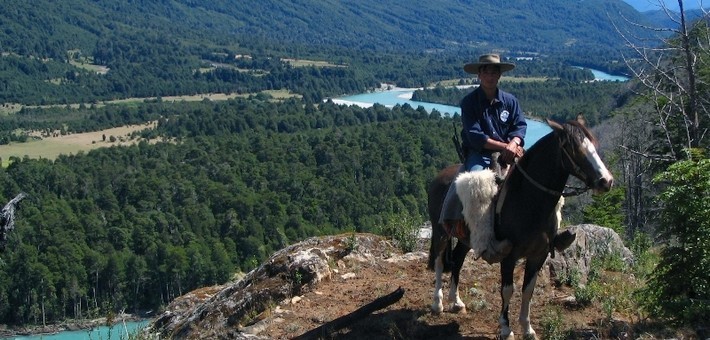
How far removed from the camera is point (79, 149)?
295 ft

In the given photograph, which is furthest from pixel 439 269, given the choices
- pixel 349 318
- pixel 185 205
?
pixel 185 205

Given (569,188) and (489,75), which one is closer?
(569,188)

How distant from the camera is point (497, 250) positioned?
6250 mm

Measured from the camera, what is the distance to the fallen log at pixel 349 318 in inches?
282

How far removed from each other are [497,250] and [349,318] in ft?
5.72

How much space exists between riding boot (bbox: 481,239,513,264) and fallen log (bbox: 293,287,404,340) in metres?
1.26

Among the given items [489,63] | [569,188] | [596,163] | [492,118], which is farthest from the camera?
[492,118]

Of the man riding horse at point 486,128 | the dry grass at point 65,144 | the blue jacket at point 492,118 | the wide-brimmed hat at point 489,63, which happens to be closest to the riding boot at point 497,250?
the man riding horse at point 486,128

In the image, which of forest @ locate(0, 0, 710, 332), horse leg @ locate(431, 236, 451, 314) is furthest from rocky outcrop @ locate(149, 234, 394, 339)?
forest @ locate(0, 0, 710, 332)

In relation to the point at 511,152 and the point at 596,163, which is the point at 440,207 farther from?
the point at 596,163

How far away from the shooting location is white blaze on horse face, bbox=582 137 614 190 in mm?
5473

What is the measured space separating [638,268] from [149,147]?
3070 inches

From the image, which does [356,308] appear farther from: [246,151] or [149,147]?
[149,147]

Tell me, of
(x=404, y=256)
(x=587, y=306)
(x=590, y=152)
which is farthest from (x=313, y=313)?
(x=590, y=152)
